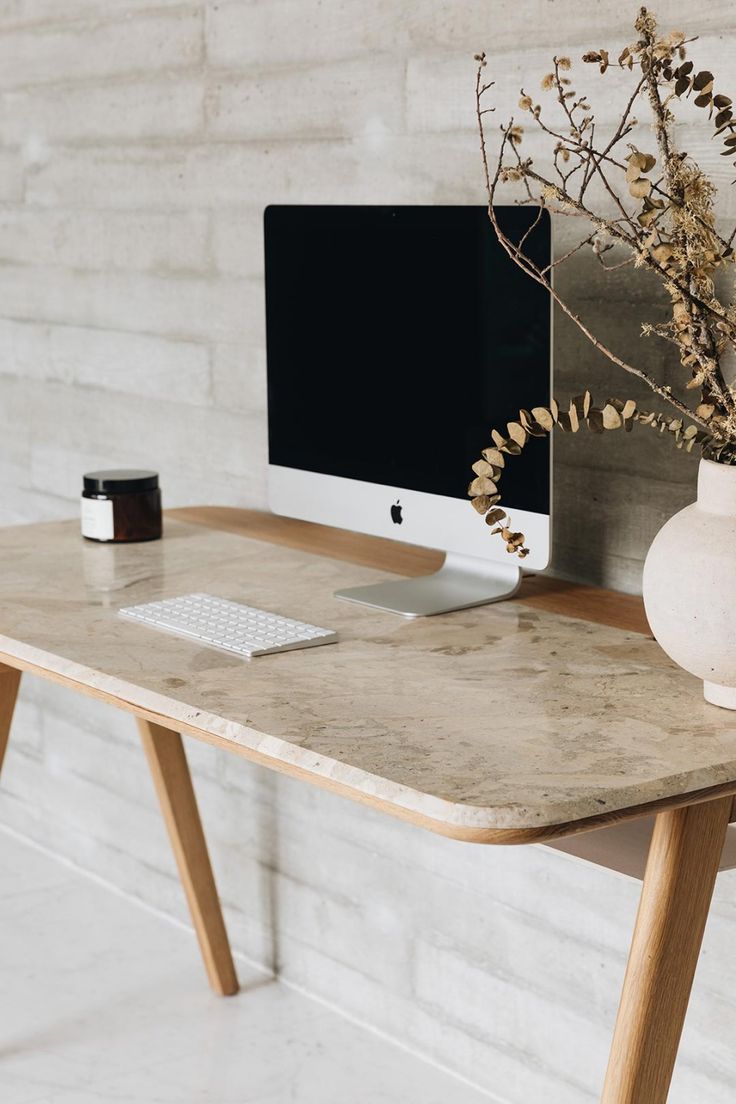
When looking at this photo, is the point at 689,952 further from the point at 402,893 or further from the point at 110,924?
the point at 110,924

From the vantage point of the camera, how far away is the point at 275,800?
8.26 feet

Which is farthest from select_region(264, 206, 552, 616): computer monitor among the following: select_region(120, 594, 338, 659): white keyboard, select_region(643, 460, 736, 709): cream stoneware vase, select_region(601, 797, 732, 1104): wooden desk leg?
select_region(601, 797, 732, 1104): wooden desk leg

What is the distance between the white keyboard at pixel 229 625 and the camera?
1574 mm

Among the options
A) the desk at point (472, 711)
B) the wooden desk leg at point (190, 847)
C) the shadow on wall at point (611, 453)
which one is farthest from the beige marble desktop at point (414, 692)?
the wooden desk leg at point (190, 847)

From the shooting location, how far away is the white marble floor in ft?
7.15

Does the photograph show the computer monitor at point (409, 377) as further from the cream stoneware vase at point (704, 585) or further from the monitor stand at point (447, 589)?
the cream stoneware vase at point (704, 585)

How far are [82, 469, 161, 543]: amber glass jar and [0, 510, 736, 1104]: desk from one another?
0.48 feet

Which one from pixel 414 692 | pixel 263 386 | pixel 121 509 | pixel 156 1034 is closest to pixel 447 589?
pixel 414 692

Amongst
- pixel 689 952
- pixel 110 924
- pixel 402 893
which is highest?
pixel 689 952

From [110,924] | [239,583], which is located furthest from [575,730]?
[110,924]

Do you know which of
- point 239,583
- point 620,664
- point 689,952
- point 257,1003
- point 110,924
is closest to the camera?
point 689,952

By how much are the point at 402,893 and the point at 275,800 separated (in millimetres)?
324

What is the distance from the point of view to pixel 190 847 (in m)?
2.43

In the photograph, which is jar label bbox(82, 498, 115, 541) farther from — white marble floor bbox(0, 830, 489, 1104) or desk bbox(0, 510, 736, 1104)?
white marble floor bbox(0, 830, 489, 1104)
